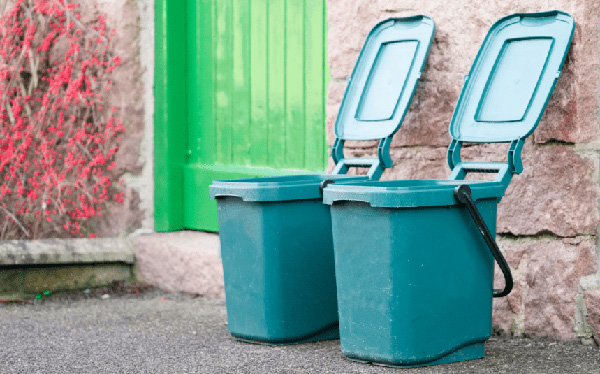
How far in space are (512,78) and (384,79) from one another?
2.07 feet

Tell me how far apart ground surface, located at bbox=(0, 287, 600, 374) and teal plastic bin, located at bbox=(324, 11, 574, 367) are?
0.12 m

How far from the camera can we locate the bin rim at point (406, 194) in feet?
10.0

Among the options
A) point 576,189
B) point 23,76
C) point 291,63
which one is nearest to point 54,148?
point 23,76

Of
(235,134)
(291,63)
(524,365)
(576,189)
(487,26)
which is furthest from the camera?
(235,134)

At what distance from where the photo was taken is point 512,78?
3654 millimetres

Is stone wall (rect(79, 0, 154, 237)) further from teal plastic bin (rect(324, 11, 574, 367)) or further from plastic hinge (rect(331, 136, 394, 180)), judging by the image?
teal plastic bin (rect(324, 11, 574, 367))

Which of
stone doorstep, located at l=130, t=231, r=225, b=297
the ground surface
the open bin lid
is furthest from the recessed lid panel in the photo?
stone doorstep, located at l=130, t=231, r=225, b=297

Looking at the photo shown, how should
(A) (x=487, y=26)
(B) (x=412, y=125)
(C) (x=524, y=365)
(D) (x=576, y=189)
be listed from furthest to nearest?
(B) (x=412, y=125) → (A) (x=487, y=26) → (D) (x=576, y=189) → (C) (x=524, y=365)

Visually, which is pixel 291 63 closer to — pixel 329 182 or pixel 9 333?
pixel 329 182

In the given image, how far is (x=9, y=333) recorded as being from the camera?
4109 millimetres

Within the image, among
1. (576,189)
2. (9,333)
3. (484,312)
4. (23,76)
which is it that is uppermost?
(23,76)

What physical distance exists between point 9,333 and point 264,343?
1.21 metres

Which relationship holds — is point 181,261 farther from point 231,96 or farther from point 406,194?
point 406,194

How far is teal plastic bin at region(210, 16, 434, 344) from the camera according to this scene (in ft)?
11.7
